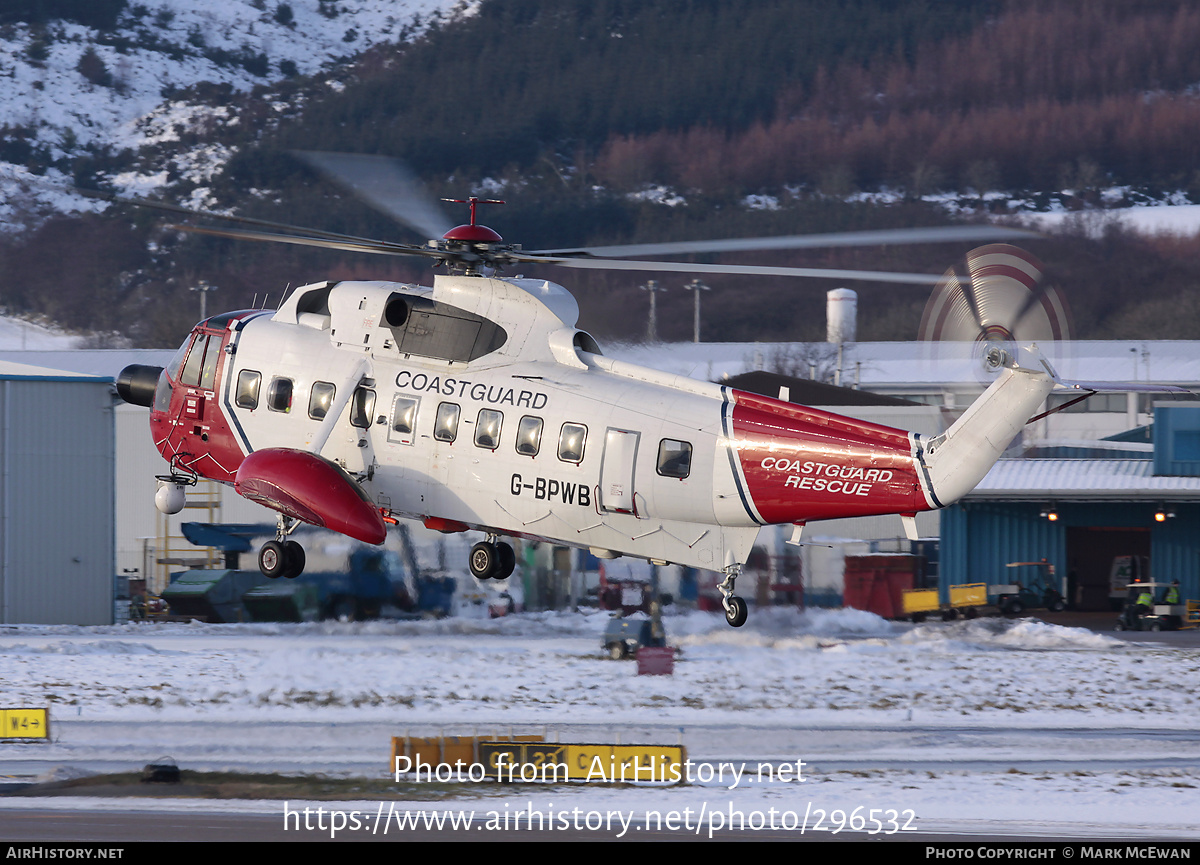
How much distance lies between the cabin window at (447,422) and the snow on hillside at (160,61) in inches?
2968

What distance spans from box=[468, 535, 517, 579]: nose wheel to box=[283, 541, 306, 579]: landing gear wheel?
193 cm

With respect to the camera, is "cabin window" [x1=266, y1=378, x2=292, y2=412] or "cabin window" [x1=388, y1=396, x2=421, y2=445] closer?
"cabin window" [x1=388, y1=396, x2=421, y2=445]

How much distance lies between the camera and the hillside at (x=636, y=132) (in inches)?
2105

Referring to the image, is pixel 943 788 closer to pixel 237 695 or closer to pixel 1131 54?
pixel 237 695

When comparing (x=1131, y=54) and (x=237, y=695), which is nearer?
(x=237, y=695)

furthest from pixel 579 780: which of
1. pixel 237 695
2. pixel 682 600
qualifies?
pixel 682 600

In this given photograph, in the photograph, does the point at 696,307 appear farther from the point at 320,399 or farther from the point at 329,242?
the point at 329,242

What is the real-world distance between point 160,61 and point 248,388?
103987 millimetres

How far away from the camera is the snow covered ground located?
Answer: 19141mm

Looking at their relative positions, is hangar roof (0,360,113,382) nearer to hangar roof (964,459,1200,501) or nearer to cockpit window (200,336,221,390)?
cockpit window (200,336,221,390)

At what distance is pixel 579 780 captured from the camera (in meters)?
19.4

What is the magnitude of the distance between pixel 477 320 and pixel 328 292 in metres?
2.13

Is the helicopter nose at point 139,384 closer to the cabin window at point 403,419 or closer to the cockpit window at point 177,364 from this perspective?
the cockpit window at point 177,364

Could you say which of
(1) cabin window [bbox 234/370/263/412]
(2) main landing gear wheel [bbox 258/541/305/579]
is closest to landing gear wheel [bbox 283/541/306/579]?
(2) main landing gear wheel [bbox 258/541/305/579]
